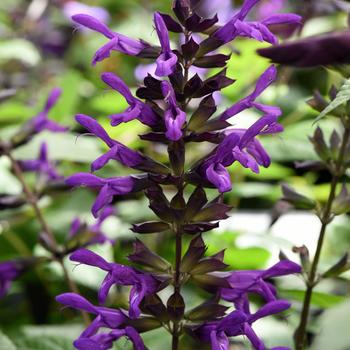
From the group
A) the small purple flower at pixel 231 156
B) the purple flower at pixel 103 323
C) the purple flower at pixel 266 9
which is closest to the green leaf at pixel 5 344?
the purple flower at pixel 103 323

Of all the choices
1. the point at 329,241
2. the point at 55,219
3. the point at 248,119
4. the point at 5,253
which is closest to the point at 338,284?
the point at 329,241

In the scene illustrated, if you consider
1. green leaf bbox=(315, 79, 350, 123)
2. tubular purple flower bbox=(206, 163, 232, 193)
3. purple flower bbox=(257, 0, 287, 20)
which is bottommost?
tubular purple flower bbox=(206, 163, 232, 193)

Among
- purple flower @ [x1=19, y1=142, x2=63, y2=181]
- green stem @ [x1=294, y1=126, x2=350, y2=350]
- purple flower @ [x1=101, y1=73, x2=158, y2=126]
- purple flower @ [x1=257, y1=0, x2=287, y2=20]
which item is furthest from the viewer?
purple flower @ [x1=257, y1=0, x2=287, y2=20]

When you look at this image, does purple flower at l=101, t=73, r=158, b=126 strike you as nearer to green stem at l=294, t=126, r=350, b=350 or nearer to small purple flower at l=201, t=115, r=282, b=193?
small purple flower at l=201, t=115, r=282, b=193

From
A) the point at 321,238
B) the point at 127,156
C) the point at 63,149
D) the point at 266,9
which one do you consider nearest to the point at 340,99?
Answer: the point at 127,156

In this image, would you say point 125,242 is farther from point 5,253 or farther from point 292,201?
point 292,201

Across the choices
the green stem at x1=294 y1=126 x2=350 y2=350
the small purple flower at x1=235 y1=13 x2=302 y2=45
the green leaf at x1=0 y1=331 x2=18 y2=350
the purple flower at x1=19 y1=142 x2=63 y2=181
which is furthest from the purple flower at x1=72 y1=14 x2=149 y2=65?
the purple flower at x1=19 y1=142 x2=63 y2=181
